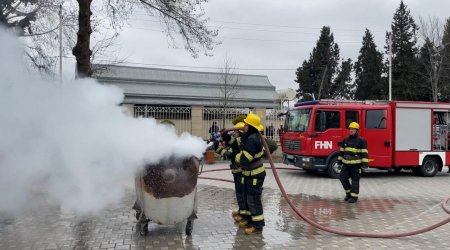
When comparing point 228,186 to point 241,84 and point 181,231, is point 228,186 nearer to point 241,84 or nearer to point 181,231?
point 181,231

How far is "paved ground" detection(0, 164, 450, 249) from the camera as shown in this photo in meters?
6.49

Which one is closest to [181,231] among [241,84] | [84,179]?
[84,179]

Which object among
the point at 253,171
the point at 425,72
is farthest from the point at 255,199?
the point at 425,72

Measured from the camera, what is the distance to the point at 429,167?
15.6 metres

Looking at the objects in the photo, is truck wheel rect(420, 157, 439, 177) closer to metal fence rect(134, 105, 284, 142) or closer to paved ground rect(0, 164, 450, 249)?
paved ground rect(0, 164, 450, 249)

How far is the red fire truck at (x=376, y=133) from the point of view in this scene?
1422 cm

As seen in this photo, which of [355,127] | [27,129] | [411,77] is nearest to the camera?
[27,129]

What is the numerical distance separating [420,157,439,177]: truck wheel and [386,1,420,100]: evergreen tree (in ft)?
79.1

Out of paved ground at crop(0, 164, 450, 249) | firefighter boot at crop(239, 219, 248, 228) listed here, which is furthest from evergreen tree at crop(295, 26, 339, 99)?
firefighter boot at crop(239, 219, 248, 228)

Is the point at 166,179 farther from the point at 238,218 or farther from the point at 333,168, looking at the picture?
the point at 333,168

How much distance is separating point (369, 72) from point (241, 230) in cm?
4087

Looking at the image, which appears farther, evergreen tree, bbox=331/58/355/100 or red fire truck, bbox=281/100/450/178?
evergreen tree, bbox=331/58/355/100

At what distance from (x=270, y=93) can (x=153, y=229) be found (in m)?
27.3

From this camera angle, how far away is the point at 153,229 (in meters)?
7.25
